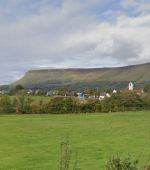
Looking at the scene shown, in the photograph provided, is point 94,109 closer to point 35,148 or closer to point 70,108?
point 70,108

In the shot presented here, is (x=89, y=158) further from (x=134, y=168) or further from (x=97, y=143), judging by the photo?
(x=134, y=168)

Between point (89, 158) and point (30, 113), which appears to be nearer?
point (89, 158)

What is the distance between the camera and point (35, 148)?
14.1 metres

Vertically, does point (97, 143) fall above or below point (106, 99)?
below

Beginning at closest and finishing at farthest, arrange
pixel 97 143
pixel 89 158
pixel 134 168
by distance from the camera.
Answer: pixel 134 168 → pixel 89 158 → pixel 97 143

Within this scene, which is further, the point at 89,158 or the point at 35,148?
the point at 35,148

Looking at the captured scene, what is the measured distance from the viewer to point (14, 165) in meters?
10.4

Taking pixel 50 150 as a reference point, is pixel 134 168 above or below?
above

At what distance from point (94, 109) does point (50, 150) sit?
39.0m

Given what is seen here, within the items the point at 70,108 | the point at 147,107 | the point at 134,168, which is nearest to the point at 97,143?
the point at 134,168

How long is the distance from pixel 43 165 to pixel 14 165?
1.44m

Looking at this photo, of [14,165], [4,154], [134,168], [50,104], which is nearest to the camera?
[134,168]

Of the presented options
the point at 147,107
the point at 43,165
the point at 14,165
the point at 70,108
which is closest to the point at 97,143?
the point at 43,165

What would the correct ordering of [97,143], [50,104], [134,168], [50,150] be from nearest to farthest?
[134,168] → [50,150] → [97,143] → [50,104]
